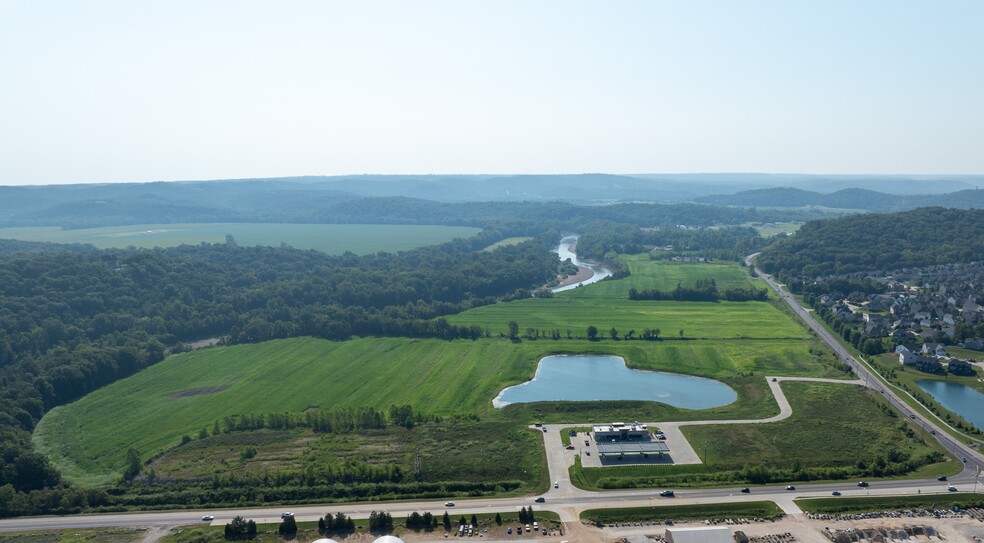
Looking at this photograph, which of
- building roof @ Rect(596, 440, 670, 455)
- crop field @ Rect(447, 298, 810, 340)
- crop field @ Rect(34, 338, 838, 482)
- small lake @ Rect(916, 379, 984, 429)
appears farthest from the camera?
crop field @ Rect(447, 298, 810, 340)

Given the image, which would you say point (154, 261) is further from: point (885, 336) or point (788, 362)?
point (885, 336)

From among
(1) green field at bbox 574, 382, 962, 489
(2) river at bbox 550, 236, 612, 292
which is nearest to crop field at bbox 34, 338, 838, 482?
(1) green field at bbox 574, 382, 962, 489

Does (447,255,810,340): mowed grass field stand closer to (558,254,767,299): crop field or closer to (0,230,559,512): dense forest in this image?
(558,254,767,299): crop field

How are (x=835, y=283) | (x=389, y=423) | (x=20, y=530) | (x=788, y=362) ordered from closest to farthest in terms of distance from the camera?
(x=20, y=530) < (x=389, y=423) < (x=788, y=362) < (x=835, y=283)

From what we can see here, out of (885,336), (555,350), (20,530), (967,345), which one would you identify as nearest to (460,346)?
(555,350)

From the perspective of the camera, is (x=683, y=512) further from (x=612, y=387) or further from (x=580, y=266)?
(x=580, y=266)

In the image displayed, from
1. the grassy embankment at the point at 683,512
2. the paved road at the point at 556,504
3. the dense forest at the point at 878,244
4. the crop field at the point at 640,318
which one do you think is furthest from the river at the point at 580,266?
the grassy embankment at the point at 683,512
